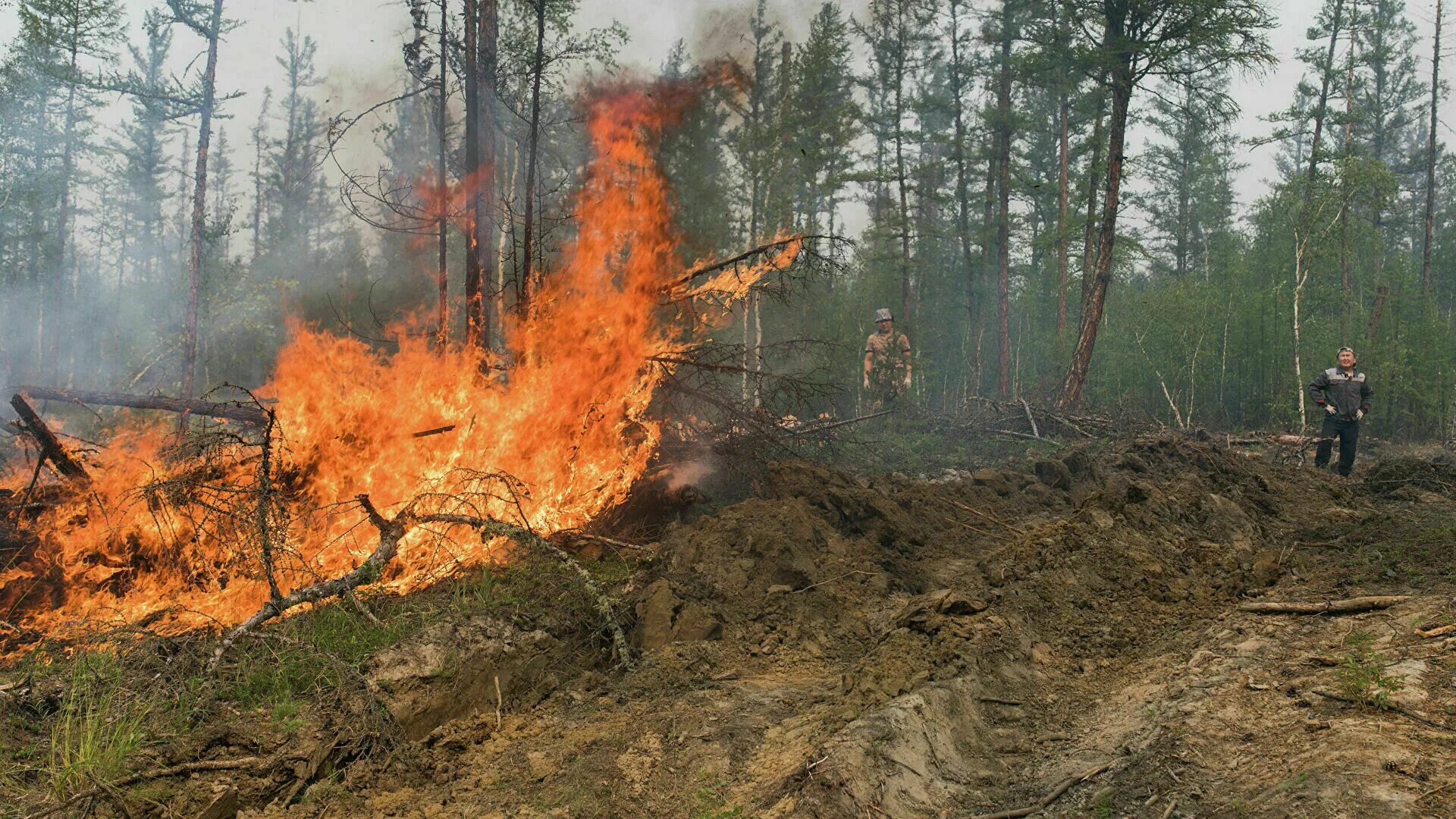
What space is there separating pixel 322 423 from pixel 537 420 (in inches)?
75.5

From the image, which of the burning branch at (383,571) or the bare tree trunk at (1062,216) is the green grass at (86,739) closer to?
the burning branch at (383,571)

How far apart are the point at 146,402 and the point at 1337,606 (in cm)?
981

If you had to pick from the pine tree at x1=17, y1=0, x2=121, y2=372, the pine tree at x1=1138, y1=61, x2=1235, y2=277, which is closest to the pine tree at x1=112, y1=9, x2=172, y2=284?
the pine tree at x1=17, y1=0, x2=121, y2=372

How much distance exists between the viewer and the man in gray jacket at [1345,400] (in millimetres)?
12750

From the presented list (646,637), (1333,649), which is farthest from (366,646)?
(1333,649)

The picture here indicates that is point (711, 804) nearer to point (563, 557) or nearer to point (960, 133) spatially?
point (563, 557)

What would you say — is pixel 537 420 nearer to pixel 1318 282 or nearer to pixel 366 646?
pixel 366 646

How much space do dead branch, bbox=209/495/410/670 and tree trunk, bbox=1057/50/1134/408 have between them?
1489 cm

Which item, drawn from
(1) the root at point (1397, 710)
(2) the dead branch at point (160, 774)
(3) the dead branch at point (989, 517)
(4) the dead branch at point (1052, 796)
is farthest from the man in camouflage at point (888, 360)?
(2) the dead branch at point (160, 774)

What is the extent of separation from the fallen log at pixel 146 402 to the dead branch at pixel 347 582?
7.00ft

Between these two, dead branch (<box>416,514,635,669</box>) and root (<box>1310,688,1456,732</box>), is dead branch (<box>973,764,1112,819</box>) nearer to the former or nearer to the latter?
root (<box>1310,688,1456,732</box>)

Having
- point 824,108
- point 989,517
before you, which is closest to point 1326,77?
point 824,108

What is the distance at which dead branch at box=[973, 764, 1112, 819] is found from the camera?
3.52 m

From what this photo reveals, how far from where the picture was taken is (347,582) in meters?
5.91
